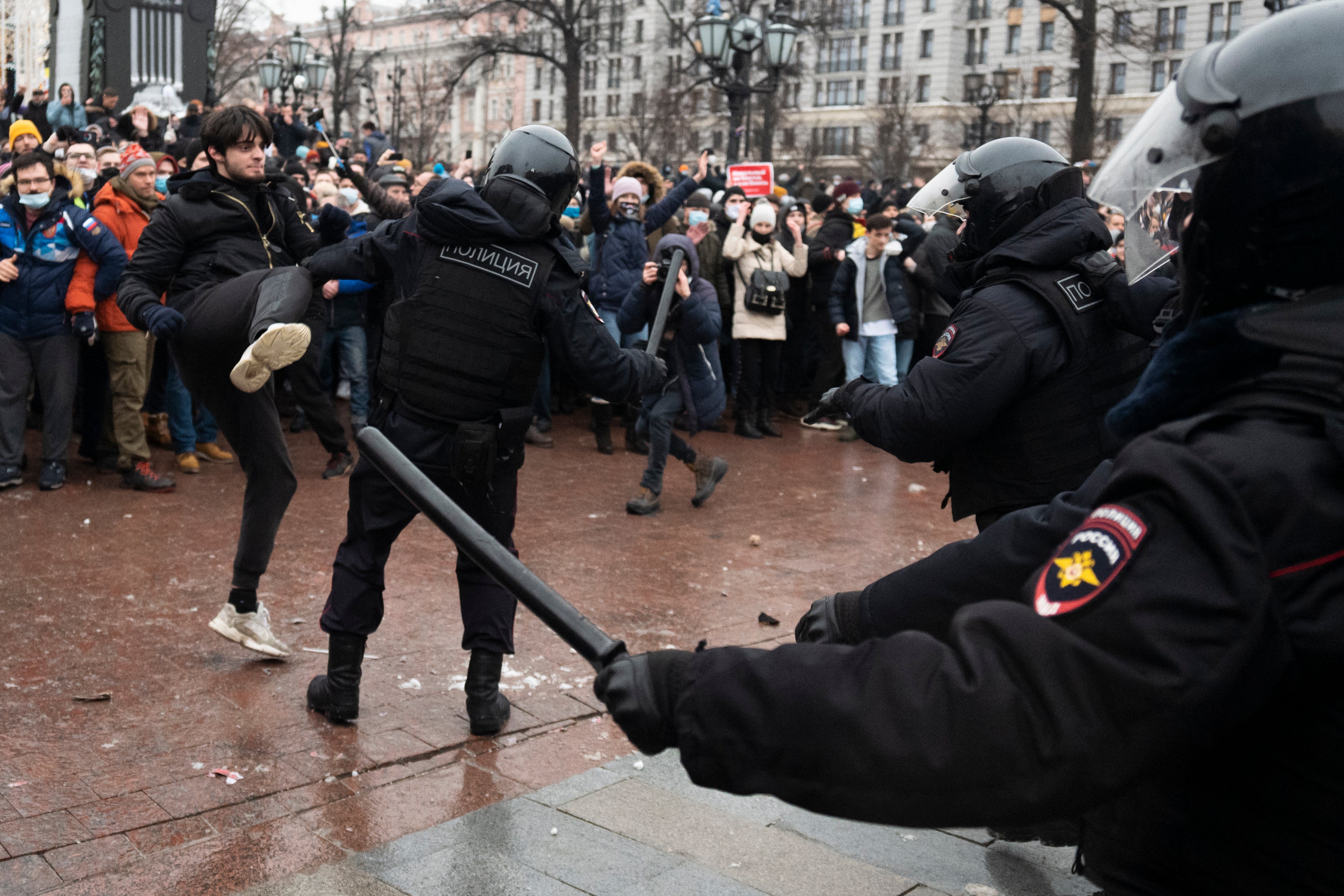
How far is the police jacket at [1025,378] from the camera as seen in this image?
359cm

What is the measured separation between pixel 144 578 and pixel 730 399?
8114 millimetres

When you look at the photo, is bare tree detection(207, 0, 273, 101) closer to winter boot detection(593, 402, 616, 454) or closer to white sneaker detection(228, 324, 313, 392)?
winter boot detection(593, 402, 616, 454)

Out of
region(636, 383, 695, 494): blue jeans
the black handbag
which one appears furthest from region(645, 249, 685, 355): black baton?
the black handbag

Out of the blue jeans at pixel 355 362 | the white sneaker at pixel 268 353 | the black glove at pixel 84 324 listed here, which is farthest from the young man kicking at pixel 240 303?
the blue jeans at pixel 355 362

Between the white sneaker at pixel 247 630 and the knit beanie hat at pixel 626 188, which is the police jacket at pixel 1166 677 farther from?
the knit beanie hat at pixel 626 188

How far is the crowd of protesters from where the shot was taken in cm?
788

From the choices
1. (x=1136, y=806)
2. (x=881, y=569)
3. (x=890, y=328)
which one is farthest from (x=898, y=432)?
(x=890, y=328)

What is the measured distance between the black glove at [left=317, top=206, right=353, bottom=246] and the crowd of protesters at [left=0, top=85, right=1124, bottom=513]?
0.34m

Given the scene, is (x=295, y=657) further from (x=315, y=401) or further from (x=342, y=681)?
(x=315, y=401)

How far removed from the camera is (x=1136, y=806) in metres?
1.54

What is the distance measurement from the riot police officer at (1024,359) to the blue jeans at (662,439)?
4.76 meters

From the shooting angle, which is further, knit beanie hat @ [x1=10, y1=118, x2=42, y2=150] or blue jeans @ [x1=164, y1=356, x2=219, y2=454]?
knit beanie hat @ [x1=10, y1=118, x2=42, y2=150]

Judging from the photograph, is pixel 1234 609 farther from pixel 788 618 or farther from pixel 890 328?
pixel 890 328

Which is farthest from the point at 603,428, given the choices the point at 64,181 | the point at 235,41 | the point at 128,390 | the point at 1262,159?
the point at 235,41
